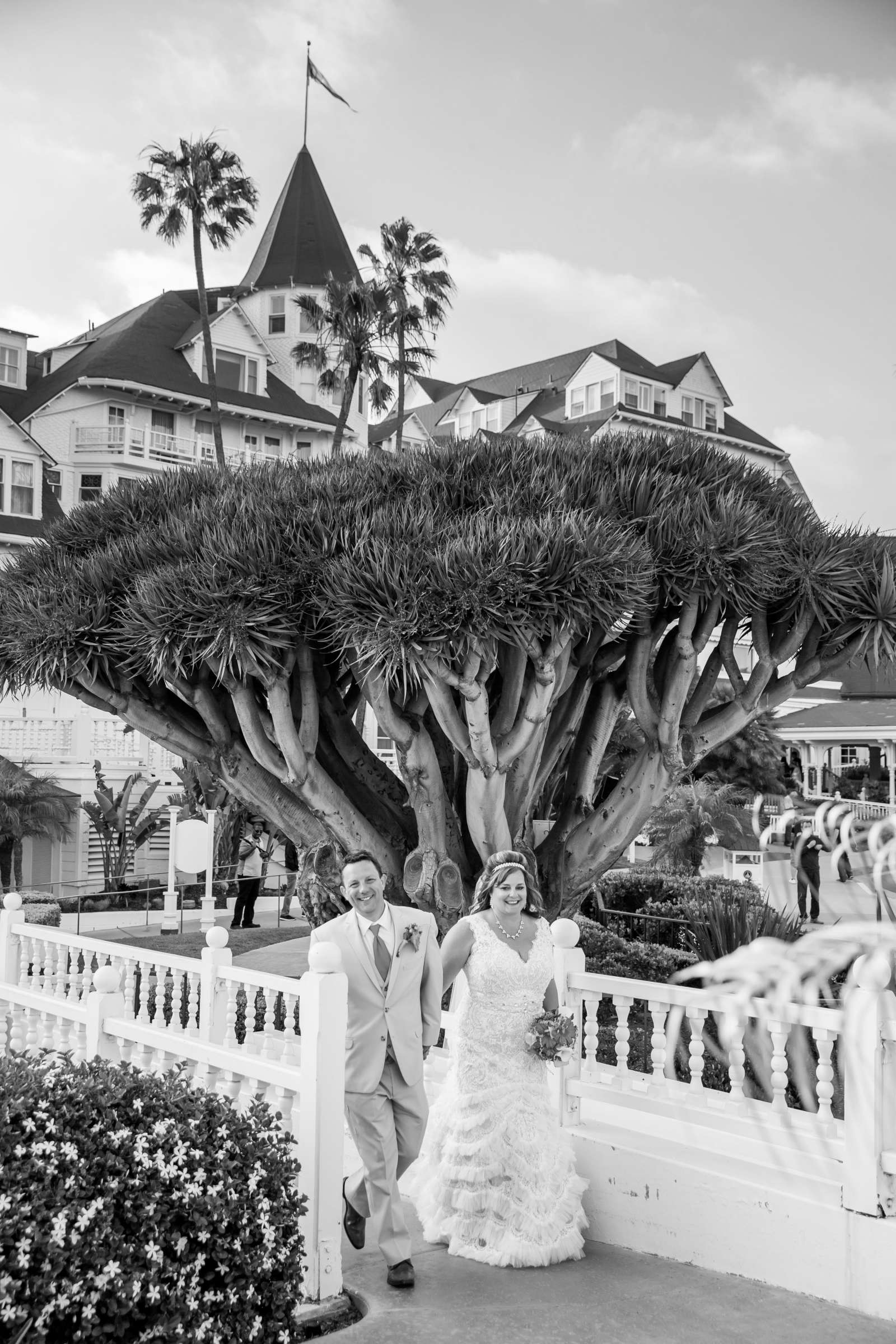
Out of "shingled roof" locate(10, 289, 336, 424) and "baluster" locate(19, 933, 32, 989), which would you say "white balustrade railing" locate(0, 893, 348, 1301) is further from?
"shingled roof" locate(10, 289, 336, 424)

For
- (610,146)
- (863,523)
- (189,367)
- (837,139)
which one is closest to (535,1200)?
(863,523)

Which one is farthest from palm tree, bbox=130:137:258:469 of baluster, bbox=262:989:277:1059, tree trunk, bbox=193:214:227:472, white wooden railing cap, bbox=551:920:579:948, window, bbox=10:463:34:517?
white wooden railing cap, bbox=551:920:579:948

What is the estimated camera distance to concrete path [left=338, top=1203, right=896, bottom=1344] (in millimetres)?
4719

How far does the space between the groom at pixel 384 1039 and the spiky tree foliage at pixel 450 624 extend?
9.28ft

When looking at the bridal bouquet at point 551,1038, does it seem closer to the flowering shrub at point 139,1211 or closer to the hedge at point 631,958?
the flowering shrub at point 139,1211

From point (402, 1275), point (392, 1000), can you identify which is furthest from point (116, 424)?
point (402, 1275)

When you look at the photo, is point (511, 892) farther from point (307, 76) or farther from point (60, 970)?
point (307, 76)

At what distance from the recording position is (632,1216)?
582cm

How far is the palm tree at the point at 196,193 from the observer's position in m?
27.2

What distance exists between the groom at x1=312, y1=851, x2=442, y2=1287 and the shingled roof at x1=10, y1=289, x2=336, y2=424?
1236 inches

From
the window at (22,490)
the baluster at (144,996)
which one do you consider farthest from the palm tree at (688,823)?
the window at (22,490)

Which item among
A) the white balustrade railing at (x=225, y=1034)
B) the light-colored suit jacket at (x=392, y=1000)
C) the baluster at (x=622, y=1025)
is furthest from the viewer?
the baluster at (x=622, y=1025)

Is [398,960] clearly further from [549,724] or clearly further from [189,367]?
[189,367]

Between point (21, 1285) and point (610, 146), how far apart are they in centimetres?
2283
